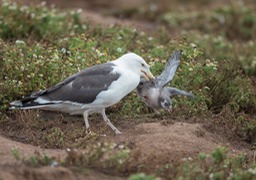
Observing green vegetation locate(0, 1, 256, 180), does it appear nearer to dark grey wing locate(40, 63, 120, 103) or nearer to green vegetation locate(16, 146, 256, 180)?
green vegetation locate(16, 146, 256, 180)

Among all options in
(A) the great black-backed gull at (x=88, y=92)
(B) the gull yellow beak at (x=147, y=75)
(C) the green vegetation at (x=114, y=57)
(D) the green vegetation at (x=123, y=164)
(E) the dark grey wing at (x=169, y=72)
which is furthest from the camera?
(E) the dark grey wing at (x=169, y=72)

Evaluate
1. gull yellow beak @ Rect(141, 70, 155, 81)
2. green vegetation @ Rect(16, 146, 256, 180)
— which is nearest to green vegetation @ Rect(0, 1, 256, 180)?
green vegetation @ Rect(16, 146, 256, 180)

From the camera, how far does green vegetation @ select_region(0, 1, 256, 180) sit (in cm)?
721

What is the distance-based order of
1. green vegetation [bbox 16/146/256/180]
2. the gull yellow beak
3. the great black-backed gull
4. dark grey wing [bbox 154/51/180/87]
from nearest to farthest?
green vegetation [bbox 16/146/256/180]
the great black-backed gull
the gull yellow beak
dark grey wing [bbox 154/51/180/87]

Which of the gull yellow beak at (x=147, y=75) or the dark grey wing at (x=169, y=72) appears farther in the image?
the dark grey wing at (x=169, y=72)

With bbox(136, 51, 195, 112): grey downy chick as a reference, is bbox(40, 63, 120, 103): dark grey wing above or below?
above

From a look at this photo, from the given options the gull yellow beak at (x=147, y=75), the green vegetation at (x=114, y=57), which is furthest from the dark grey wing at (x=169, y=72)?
the green vegetation at (x=114, y=57)

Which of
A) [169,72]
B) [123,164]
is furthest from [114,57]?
[123,164]

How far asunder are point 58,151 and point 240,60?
5.04m

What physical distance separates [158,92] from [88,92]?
0.90 meters

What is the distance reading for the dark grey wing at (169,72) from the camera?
923 centimetres

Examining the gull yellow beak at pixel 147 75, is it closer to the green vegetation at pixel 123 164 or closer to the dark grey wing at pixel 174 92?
the dark grey wing at pixel 174 92

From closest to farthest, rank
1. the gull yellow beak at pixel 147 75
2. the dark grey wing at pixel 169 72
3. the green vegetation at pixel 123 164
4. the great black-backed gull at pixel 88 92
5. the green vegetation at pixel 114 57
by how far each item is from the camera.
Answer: the green vegetation at pixel 123 164, the green vegetation at pixel 114 57, the great black-backed gull at pixel 88 92, the gull yellow beak at pixel 147 75, the dark grey wing at pixel 169 72

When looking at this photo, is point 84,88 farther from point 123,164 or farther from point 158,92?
point 123,164
